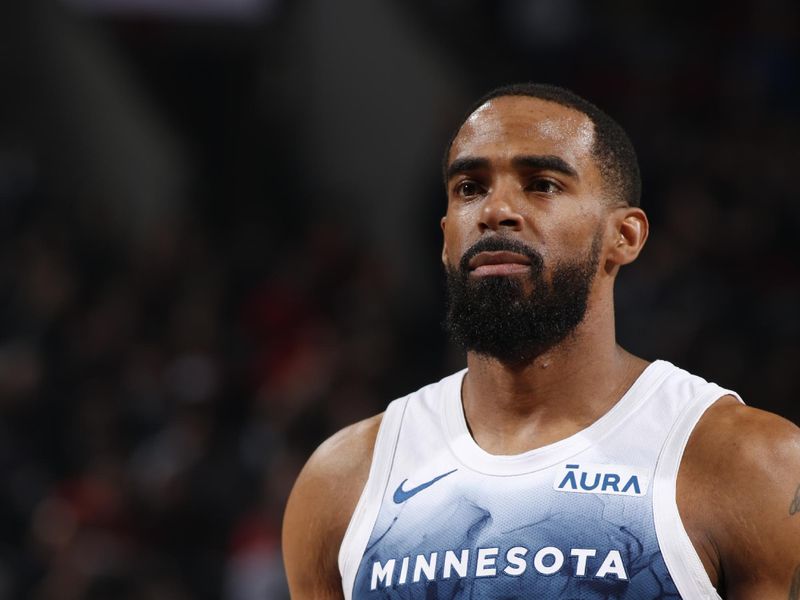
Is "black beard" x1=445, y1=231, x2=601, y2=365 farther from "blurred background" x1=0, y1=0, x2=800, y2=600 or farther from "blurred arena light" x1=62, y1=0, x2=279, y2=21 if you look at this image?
"blurred arena light" x1=62, y1=0, x2=279, y2=21

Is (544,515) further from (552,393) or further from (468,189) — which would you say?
(468,189)

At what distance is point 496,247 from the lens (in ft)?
9.88

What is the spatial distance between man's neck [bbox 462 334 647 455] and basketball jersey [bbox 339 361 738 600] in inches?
1.7

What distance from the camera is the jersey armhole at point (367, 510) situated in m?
3.09

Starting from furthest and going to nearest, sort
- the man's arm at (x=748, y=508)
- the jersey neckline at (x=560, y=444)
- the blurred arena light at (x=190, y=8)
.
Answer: the blurred arena light at (x=190, y=8) → the jersey neckline at (x=560, y=444) → the man's arm at (x=748, y=508)

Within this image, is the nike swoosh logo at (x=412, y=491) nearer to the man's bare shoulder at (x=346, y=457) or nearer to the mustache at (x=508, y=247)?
the man's bare shoulder at (x=346, y=457)

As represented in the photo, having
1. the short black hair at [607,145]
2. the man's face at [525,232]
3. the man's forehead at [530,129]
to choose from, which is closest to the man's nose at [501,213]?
the man's face at [525,232]

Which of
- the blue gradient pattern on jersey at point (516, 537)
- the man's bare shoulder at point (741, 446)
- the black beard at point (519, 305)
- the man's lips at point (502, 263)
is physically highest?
the man's lips at point (502, 263)

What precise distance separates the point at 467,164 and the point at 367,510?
0.84 metres

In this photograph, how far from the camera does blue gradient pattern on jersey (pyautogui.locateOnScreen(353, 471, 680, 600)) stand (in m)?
2.76

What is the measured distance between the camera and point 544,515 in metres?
2.88

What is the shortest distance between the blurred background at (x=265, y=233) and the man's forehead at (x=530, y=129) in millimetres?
3845

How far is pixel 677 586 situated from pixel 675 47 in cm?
808

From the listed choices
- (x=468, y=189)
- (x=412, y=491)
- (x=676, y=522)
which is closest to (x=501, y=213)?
(x=468, y=189)
